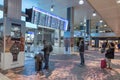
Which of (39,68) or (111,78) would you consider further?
(39,68)

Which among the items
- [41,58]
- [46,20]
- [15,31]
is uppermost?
[46,20]

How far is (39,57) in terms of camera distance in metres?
6.43

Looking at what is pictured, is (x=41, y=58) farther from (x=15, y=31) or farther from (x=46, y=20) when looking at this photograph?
(x=46, y=20)

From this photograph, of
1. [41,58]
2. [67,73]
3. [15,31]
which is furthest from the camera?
[15,31]

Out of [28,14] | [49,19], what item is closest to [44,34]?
[49,19]

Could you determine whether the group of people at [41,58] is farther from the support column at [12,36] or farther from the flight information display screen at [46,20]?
the flight information display screen at [46,20]

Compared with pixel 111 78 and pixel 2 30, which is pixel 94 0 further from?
pixel 2 30

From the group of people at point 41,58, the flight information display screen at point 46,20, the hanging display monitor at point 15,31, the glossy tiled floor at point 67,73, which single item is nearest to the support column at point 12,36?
the hanging display monitor at point 15,31

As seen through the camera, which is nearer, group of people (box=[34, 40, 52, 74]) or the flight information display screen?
group of people (box=[34, 40, 52, 74])

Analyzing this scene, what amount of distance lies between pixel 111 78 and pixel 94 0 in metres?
3.25

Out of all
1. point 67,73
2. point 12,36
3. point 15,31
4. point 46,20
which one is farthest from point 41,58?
point 46,20

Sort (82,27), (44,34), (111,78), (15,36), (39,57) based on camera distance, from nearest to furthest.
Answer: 1. (111,78)
2. (39,57)
3. (15,36)
4. (44,34)
5. (82,27)

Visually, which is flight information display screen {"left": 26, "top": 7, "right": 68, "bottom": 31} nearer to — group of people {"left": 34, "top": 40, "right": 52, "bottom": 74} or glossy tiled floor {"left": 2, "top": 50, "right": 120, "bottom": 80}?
group of people {"left": 34, "top": 40, "right": 52, "bottom": 74}

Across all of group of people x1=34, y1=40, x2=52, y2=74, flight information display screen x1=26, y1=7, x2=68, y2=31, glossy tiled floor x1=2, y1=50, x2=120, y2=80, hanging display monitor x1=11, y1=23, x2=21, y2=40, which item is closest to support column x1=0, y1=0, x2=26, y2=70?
hanging display monitor x1=11, y1=23, x2=21, y2=40
